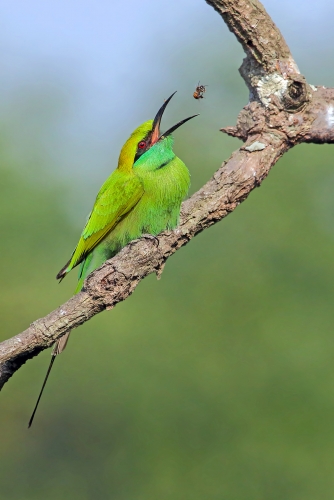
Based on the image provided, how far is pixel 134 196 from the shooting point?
399 centimetres

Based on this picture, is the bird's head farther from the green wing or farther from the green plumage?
the green wing

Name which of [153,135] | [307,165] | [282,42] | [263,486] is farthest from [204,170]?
[282,42]

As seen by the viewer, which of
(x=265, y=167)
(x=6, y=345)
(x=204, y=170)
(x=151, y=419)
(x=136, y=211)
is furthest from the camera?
(x=204, y=170)

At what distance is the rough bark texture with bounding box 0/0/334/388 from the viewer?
297 centimetres

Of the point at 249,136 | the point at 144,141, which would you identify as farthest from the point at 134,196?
the point at 249,136

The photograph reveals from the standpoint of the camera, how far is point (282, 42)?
3367 millimetres

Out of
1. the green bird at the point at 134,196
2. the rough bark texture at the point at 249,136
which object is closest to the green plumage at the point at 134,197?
the green bird at the point at 134,196

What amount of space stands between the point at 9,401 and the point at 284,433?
3.57 metres

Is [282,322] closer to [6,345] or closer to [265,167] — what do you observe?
[265,167]

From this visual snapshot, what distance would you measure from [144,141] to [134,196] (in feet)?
1.27

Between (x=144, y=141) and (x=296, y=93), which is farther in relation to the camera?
(x=144, y=141)

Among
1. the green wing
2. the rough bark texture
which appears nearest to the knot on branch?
the rough bark texture

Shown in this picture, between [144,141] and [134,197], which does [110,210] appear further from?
[144,141]

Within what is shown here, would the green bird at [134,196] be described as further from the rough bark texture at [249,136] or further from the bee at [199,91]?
the bee at [199,91]
